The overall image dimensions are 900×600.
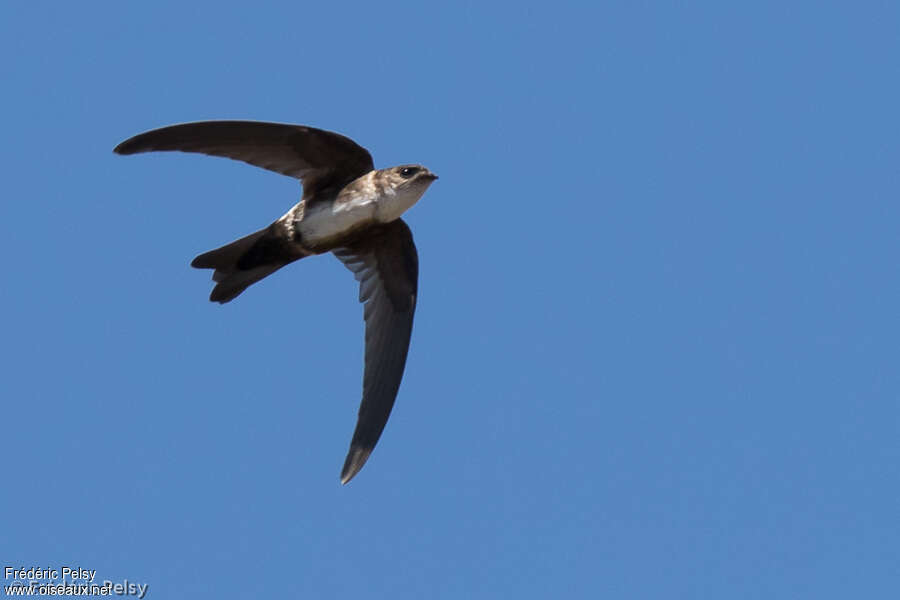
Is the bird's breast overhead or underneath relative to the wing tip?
overhead

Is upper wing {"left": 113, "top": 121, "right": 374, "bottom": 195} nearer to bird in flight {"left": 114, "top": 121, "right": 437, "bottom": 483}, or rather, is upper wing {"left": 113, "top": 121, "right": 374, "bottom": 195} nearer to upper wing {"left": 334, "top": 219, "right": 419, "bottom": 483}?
bird in flight {"left": 114, "top": 121, "right": 437, "bottom": 483}

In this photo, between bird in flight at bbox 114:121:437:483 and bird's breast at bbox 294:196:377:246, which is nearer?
bird in flight at bbox 114:121:437:483

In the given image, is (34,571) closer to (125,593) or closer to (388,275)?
(125,593)

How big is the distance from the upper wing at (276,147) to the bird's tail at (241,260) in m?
0.33

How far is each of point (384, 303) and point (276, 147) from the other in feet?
4.15

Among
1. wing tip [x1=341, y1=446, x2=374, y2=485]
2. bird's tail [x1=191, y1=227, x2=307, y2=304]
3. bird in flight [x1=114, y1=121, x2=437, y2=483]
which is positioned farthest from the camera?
wing tip [x1=341, y1=446, x2=374, y2=485]

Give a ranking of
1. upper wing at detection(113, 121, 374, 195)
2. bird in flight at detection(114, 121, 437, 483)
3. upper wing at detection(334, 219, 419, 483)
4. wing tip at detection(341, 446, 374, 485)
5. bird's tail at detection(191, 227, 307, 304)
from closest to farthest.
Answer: upper wing at detection(113, 121, 374, 195), bird in flight at detection(114, 121, 437, 483), bird's tail at detection(191, 227, 307, 304), wing tip at detection(341, 446, 374, 485), upper wing at detection(334, 219, 419, 483)

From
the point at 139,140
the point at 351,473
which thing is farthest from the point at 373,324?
the point at 139,140

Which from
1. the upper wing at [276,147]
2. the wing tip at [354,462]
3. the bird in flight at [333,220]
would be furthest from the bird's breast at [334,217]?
the wing tip at [354,462]

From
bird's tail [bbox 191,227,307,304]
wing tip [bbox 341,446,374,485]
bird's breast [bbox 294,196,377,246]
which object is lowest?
wing tip [bbox 341,446,374,485]

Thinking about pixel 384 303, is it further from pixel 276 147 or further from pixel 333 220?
pixel 276 147

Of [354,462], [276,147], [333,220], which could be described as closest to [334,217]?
[333,220]

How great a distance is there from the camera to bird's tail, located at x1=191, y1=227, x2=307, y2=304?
894 centimetres

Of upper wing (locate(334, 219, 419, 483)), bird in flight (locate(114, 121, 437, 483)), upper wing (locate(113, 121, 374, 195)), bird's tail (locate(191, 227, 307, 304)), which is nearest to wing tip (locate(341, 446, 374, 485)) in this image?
bird in flight (locate(114, 121, 437, 483))
